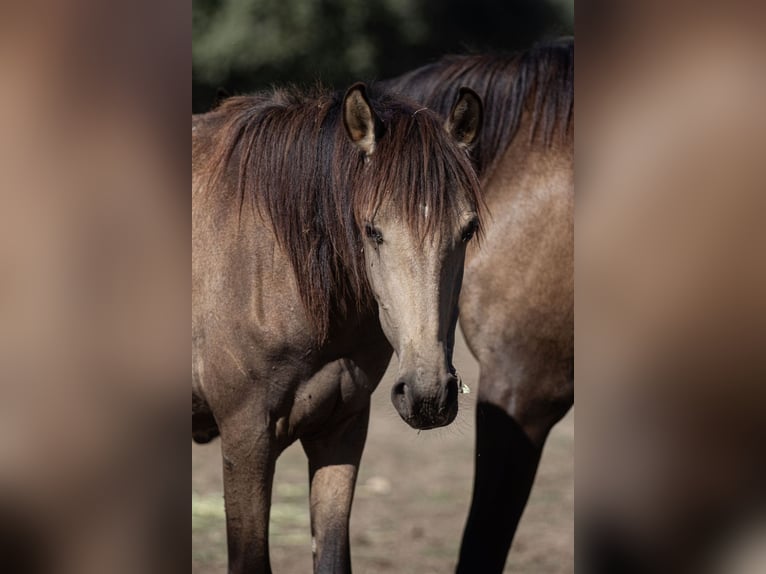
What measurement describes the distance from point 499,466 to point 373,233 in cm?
120

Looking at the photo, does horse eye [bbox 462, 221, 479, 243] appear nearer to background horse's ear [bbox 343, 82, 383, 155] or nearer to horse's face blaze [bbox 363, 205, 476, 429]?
horse's face blaze [bbox 363, 205, 476, 429]

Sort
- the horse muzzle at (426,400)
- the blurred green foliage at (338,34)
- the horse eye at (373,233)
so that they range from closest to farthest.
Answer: the horse muzzle at (426,400), the horse eye at (373,233), the blurred green foliage at (338,34)

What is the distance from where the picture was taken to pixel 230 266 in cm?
268

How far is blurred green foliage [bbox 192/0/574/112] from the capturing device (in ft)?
26.7

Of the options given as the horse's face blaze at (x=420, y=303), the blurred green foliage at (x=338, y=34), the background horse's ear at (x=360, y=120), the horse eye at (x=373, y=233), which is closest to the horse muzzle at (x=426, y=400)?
the horse's face blaze at (x=420, y=303)

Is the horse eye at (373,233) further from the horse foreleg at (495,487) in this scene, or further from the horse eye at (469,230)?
the horse foreleg at (495,487)

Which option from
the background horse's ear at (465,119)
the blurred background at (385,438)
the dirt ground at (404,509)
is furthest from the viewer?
the blurred background at (385,438)

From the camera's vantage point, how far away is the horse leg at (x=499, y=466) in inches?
125

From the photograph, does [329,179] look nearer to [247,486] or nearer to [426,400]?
[426,400]

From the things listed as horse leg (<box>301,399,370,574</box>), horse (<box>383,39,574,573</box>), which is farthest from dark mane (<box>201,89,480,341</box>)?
horse (<box>383,39,574,573</box>)

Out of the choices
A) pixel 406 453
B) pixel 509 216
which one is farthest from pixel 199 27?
pixel 509 216
